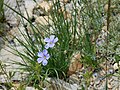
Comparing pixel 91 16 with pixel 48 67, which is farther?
pixel 91 16


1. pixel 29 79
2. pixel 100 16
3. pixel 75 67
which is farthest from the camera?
pixel 100 16

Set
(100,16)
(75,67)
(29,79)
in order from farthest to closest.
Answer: (100,16) < (75,67) < (29,79)

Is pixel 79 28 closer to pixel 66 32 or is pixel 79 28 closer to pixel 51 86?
pixel 66 32

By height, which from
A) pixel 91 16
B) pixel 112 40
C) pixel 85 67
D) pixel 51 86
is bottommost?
pixel 51 86

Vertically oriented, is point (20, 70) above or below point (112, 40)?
below

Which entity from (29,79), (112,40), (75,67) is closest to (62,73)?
(75,67)

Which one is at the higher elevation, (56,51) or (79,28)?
(79,28)

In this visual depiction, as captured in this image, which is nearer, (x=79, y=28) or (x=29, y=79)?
(x=29, y=79)

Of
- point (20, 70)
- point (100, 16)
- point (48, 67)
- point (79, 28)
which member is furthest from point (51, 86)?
point (100, 16)

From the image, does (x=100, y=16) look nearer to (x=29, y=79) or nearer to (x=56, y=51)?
(x=56, y=51)
